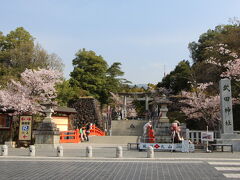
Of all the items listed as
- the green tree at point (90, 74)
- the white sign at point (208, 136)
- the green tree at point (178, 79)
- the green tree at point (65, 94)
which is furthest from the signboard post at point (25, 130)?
the green tree at point (178, 79)

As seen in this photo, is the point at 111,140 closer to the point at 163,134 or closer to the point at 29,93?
the point at 163,134

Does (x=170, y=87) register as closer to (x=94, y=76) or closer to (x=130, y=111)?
(x=130, y=111)

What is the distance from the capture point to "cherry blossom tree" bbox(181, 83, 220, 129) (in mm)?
26828

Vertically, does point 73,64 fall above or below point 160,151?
A: above

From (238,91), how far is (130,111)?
29.5 m

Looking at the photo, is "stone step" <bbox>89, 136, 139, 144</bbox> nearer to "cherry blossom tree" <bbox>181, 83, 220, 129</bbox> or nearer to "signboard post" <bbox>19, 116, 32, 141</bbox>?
"cherry blossom tree" <bbox>181, 83, 220, 129</bbox>

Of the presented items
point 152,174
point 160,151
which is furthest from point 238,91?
point 152,174

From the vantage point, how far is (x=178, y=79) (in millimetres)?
43812

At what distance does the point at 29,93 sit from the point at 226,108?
18271 millimetres

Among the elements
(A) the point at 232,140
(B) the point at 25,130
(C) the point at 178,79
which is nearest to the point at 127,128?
(C) the point at 178,79

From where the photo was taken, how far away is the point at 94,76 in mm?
44312

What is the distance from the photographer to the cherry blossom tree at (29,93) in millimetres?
23531

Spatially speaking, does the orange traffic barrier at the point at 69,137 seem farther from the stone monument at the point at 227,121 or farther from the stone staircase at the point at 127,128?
the stone monument at the point at 227,121

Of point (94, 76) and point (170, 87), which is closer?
point (94, 76)
